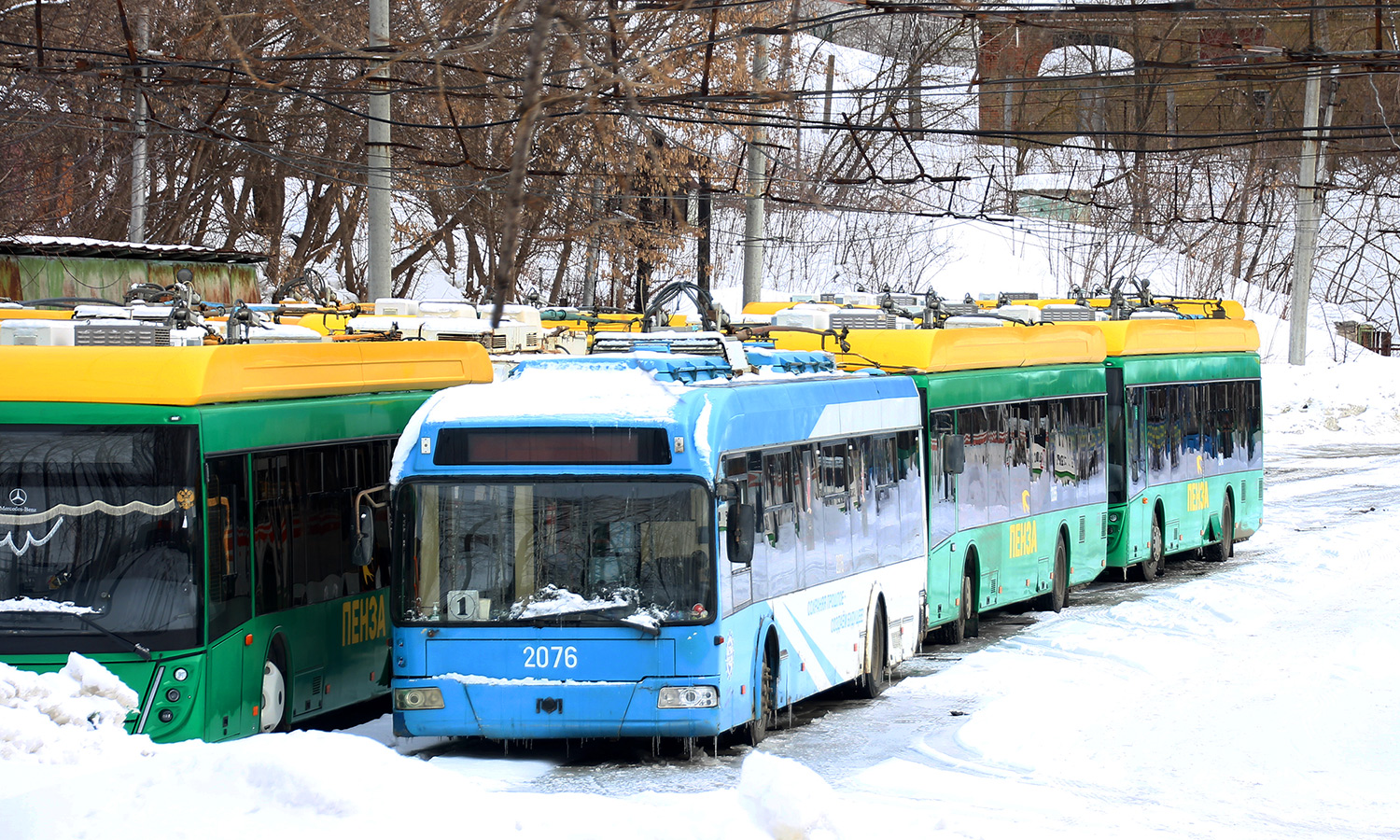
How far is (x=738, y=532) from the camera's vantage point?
11.3 m

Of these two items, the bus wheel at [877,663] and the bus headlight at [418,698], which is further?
the bus wheel at [877,663]

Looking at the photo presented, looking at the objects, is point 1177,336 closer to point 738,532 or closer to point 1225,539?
point 1225,539

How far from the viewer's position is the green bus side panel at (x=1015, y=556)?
17.1 metres

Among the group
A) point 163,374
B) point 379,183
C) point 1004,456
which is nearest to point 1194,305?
point 1004,456

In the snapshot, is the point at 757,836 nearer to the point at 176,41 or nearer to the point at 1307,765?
the point at 1307,765

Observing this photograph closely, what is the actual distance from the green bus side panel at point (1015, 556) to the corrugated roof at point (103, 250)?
16460 millimetres

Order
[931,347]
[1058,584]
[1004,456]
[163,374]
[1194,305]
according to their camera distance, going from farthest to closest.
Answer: [1194,305] → [1058,584] → [1004,456] → [931,347] → [163,374]

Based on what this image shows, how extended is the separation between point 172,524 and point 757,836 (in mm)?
4856

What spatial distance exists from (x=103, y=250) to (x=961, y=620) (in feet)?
58.1

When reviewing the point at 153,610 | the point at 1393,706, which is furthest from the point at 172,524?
the point at 1393,706

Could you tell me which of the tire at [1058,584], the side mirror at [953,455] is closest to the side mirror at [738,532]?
the side mirror at [953,455]

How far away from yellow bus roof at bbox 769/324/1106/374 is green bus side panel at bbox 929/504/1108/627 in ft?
5.40

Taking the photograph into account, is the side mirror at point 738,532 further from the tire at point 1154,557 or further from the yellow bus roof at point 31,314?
the tire at point 1154,557

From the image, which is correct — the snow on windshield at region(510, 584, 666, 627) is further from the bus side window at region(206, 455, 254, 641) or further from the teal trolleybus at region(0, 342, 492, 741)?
the bus side window at region(206, 455, 254, 641)
